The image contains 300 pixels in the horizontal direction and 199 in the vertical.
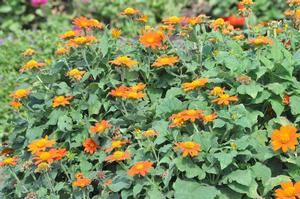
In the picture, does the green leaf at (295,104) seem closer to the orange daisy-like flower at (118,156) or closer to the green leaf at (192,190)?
the green leaf at (192,190)

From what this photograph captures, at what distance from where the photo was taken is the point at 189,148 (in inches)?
94.5

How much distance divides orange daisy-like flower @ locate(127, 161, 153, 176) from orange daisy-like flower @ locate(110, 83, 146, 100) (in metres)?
0.32

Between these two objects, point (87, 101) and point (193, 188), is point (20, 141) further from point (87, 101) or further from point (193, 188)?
point (193, 188)

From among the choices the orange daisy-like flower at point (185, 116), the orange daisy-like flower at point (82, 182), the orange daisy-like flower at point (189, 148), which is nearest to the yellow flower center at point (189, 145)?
the orange daisy-like flower at point (189, 148)

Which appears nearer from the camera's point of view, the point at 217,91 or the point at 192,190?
the point at 192,190

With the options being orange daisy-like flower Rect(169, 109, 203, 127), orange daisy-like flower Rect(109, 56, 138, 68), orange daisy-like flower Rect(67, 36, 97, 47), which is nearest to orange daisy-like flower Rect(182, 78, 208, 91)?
orange daisy-like flower Rect(169, 109, 203, 127)

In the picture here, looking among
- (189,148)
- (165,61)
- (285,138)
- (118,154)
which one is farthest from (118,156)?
(285,138)

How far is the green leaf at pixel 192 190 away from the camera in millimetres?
2402

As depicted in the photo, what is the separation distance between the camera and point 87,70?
3012mm

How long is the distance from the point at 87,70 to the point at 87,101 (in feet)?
0.54

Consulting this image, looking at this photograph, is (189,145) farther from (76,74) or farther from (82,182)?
(76,74)

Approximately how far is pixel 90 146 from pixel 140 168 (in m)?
0.44

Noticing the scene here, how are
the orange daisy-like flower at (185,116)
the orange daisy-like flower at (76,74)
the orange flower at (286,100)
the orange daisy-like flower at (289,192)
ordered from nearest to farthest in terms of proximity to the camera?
Result: 1. the orange daisy-like flower at (289,192)
2. the orange daisy-like flower at (185,116)
3. the orange flower at (286,100)
4. the orange daisy-like flower at (76,74)

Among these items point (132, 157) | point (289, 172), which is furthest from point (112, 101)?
point (289, 172)
